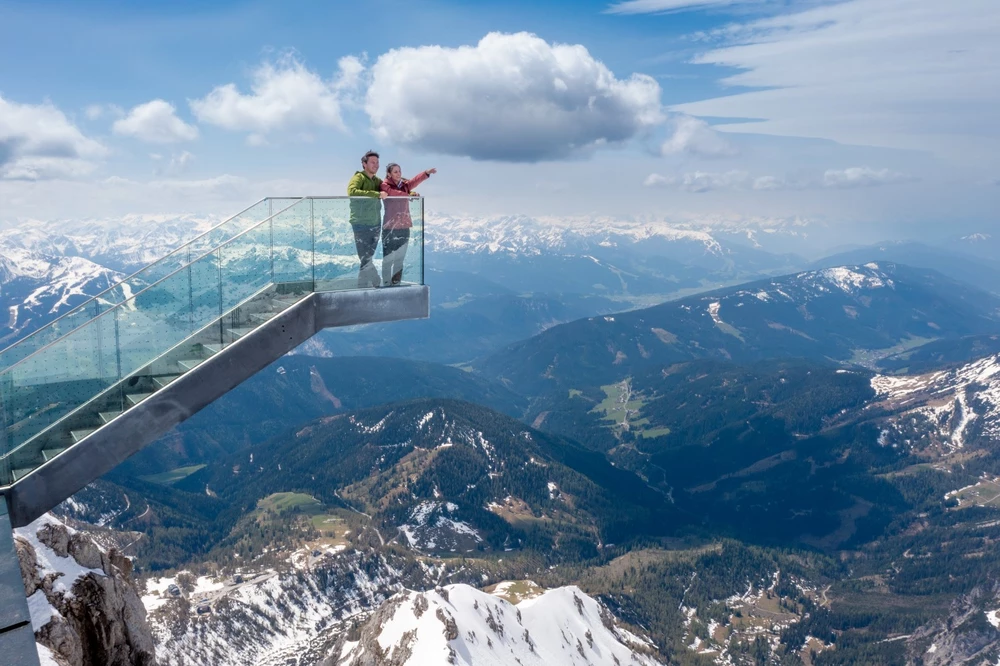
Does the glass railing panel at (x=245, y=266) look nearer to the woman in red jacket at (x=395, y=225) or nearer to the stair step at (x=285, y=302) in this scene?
the stair step at (x=285, y=302)

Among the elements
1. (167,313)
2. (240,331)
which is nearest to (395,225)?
(240,331)

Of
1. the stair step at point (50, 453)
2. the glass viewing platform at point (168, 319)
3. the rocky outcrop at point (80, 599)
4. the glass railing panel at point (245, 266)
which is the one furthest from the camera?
the glass railing panel at point (245, 266)

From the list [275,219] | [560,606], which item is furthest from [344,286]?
[560,606]

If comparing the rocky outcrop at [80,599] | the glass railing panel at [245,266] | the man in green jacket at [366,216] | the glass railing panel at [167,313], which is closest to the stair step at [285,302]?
the glass railing panel at [245,266]

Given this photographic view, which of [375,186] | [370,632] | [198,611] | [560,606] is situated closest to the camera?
[375,186]

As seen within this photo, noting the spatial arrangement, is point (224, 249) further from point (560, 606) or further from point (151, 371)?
point (560, 606)

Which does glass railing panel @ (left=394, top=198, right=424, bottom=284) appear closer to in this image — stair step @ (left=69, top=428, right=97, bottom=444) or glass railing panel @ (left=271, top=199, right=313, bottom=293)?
glass railing panel @ (left=271, top=199, right=313, bottom=293)
